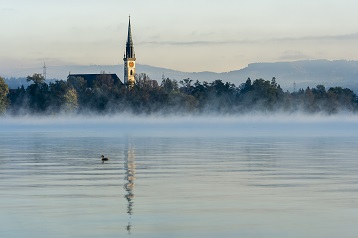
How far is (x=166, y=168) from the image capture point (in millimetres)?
47844

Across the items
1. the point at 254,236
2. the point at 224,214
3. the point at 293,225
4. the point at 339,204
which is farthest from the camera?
the point at 339,204

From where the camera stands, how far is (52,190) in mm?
35250

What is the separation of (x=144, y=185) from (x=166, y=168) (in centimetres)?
1028

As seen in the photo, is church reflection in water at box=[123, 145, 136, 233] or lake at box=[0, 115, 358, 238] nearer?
lake at box=[0, 115, 358, 238]

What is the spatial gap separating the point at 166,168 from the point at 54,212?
1949cm

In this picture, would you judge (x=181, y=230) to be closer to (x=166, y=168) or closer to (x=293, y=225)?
(x=293, y=225)

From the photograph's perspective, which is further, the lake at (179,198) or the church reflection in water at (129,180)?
the church reflection in water at (129,180)

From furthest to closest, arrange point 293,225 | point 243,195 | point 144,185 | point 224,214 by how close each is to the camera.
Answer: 1. point 144,185
2. point 243,195
3. point 224,214
4. point 293,225

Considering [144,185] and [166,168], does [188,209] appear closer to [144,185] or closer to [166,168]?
[144,185]

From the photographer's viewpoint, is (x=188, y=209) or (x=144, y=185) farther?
(x=144, y=185)

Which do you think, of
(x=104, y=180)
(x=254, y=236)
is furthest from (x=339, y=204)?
(x=104, y=180)

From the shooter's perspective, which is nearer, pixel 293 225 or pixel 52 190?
pixel 293 225

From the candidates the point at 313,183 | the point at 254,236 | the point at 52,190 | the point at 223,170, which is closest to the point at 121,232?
the point at 254,236

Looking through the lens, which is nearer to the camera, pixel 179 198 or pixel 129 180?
pixel 179 198
